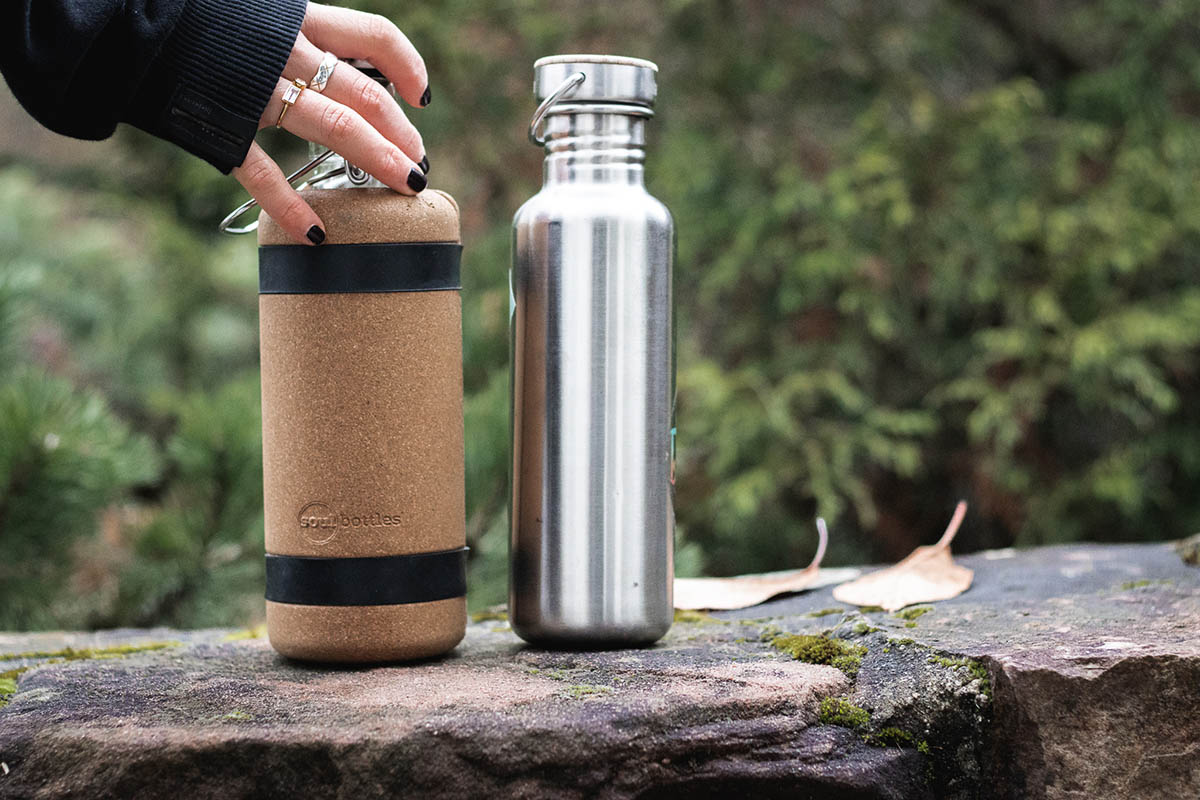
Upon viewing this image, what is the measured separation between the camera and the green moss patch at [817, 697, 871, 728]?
4.42 ft

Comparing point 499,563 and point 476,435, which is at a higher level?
point 476,435

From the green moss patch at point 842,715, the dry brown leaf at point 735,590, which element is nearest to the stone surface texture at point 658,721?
the green moss patch at point 842,715

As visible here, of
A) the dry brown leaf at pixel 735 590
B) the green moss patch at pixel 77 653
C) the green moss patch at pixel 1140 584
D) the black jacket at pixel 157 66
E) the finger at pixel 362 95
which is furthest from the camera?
the dry brown leaf at pixel 735 590

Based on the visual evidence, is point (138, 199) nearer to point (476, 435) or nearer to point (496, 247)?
point (496, 247)

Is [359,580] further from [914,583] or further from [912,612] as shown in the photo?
[914,583]

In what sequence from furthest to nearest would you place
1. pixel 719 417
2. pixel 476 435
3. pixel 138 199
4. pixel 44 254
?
1. pixel 138 199
2. pixel 44 254
3. pixel 719 417
4. pixel 476 435

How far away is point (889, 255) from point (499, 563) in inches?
75.7

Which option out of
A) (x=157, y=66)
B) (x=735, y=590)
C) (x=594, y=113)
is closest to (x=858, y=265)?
(x=735, y=590)

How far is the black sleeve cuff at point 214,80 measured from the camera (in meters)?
1.36

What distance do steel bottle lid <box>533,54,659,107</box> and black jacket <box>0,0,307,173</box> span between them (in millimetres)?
331

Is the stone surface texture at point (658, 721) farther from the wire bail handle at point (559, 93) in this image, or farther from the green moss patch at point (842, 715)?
the wire bail handle at point (559, 93)

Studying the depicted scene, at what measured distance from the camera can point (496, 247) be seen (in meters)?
3.92

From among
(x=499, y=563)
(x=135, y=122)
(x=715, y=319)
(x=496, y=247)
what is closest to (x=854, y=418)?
(x=715, y=319)

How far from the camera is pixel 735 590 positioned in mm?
2018
